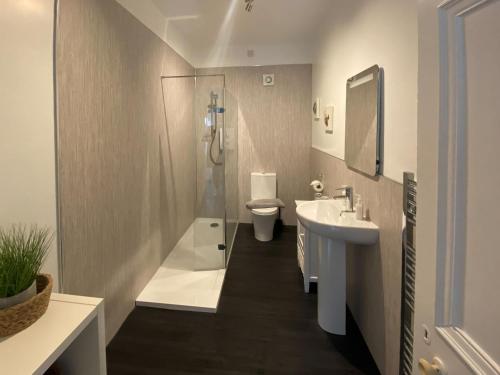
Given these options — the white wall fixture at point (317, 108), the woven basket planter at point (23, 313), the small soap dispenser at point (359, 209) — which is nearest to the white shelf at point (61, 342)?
the woven basket planter at point (23, 313)

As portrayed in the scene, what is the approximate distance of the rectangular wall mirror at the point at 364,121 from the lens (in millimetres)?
1671

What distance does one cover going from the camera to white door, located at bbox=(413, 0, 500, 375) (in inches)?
19.3

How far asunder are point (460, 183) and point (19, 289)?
4.10 ft

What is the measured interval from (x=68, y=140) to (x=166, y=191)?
1544 mm

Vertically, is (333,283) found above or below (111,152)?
below

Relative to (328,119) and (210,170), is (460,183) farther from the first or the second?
(210,170)

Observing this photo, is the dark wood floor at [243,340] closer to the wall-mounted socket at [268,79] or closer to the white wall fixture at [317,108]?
the white wall fixture at [317,108]

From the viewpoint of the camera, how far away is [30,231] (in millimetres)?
1238

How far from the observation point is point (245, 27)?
3.29 meters

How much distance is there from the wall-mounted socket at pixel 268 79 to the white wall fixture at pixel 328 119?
4.18 ft

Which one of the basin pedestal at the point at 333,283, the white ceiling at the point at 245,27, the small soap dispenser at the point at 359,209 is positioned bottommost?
the basin pedestal at the point at 333,283

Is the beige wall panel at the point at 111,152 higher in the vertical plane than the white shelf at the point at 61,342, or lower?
higher

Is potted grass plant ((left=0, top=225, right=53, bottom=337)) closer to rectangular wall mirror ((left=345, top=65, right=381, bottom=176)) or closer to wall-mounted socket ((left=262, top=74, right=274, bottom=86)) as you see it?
rectangular wall mirror ((left=345, top=65, right=381, bottom=176))

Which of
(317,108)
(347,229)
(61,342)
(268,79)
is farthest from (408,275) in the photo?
(268,79)
